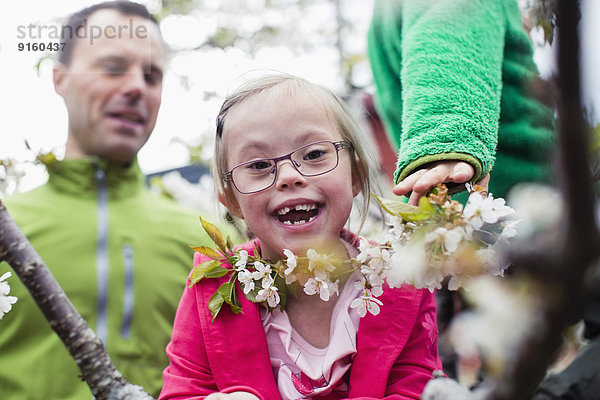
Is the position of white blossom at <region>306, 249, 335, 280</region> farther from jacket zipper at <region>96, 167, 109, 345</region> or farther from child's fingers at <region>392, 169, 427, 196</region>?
jacket zipper at <region>96, 167, 109, 345</region>

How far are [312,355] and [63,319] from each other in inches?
25.8

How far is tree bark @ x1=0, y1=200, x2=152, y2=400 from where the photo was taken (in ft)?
3.54

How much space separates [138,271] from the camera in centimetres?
242

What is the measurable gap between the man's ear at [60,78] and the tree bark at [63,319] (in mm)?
1770

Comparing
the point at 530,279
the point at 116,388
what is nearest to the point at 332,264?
the point at 116,388

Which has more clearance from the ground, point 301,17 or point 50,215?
point 301,17

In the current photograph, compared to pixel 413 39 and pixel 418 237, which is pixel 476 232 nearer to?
pixel 418 237

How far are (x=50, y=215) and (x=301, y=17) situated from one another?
560 centimetres

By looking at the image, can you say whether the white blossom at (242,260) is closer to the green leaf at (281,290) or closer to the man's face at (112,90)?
the green leaf at (281,290)

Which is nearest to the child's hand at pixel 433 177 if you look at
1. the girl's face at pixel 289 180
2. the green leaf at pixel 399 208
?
the green leaf at pixel 399 208

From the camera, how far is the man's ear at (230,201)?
1635 mm

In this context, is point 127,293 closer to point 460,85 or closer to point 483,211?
point 460,85

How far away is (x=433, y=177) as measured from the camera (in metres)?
1.18

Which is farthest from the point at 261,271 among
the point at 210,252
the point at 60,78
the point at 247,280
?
the point at 60,78
